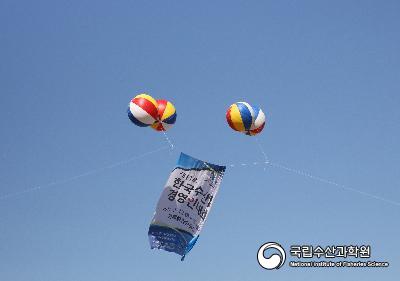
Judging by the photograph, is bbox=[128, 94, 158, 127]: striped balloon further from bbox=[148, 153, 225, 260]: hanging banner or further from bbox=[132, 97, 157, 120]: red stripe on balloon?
bbox=[148, 153, 225, 260]: hanging banner

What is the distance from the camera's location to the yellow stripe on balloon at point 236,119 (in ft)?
66.5

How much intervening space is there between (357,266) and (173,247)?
829cm

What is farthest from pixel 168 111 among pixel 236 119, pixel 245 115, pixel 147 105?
pixel 245 115

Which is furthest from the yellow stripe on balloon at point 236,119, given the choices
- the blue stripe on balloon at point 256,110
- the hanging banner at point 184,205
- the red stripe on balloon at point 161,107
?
the red stripe on balloon at point 161,107

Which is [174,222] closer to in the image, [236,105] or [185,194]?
[185,194]

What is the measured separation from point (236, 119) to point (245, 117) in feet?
1.14

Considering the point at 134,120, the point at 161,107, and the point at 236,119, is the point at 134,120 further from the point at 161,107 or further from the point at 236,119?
the point at 236,119

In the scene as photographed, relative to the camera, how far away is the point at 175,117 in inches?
827

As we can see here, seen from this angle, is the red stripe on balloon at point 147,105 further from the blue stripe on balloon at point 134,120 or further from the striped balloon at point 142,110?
→ the blue stripe on balloon at point 134,120

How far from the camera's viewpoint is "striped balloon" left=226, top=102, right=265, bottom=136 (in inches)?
797

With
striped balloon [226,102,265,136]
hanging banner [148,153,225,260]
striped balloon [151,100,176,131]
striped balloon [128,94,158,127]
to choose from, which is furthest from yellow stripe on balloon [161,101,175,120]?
hanging banner [148,153,225,260]

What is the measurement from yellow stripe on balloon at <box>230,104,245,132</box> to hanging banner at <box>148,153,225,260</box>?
200 cm

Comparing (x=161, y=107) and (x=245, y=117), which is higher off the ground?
(x=245, y=117)

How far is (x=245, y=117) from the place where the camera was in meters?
20.2
